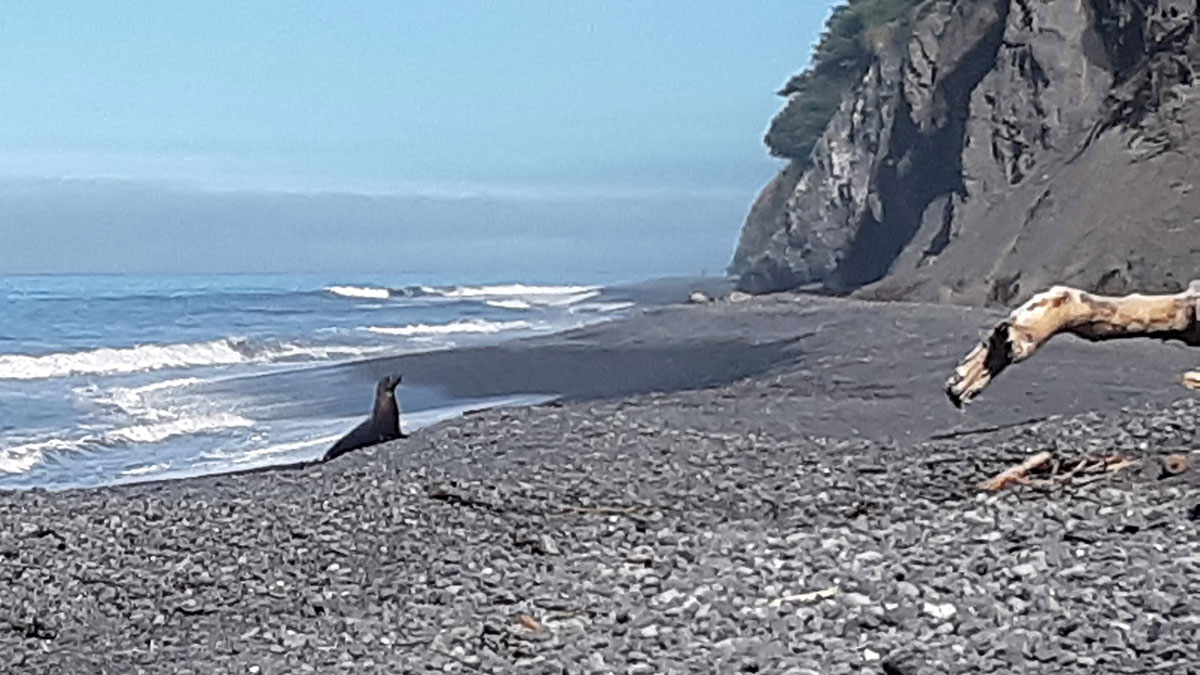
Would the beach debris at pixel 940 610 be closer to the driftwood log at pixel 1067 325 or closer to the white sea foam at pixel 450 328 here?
the driftwood log at pixel 1067 325

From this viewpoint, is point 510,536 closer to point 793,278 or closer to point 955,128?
point 955,128

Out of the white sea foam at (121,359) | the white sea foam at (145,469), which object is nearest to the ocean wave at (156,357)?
the white sea foam at (121,359)

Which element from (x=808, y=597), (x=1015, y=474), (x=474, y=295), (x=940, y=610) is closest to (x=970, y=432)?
(x=1015, y=474)

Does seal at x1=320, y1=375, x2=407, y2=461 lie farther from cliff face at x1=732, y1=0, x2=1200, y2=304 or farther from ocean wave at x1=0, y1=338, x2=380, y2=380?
ocean wave at x1=0, y1=338, x2=380, y2=380

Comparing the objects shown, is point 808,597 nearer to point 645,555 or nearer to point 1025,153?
point 645,555

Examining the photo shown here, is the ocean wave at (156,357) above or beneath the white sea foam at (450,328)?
beneath

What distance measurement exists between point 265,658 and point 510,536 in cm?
219

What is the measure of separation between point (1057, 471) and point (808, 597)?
2.32 metres

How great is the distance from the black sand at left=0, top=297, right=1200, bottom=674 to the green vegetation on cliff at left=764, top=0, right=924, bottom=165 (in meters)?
43.6

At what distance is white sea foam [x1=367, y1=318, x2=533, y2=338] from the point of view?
4162 centimetres

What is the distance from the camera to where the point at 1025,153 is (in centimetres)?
3172

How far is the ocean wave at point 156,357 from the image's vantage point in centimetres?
3052

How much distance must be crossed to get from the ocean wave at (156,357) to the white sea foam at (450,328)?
575 cm

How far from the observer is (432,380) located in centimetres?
2325
